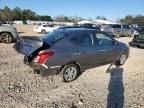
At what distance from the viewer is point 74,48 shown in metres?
7.49

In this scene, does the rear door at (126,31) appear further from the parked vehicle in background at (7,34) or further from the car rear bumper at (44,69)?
the car rear bumper at (44,69)

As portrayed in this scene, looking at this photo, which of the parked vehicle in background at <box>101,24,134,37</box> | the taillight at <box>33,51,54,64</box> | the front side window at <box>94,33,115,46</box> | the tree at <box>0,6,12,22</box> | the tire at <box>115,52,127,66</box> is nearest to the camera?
the taillight at <box>33,51,54,64</box>

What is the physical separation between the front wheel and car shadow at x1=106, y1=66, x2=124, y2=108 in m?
1.14

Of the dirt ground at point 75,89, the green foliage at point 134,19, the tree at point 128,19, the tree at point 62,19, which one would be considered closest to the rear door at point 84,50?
the dirt ground at point 75,89

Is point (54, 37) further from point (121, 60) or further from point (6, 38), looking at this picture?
point (6, 38)

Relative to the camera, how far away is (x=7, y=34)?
16281 millimetres

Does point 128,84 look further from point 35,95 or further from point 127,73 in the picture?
point 35,95

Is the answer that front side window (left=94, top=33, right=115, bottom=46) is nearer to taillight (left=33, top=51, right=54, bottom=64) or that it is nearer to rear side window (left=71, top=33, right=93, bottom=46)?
rear side window (left=71, top=33, right=93, bottom=46)

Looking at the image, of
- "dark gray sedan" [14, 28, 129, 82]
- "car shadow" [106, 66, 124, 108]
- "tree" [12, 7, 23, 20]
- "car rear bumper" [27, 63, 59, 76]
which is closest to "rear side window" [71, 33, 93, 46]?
"dark gray sedan" [14, 28, 129, 82]

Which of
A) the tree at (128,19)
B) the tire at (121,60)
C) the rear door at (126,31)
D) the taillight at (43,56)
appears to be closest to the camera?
the taillight at (43,56)

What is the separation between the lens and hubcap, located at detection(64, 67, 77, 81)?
737 cm

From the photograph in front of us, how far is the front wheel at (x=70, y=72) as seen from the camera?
7312 millimetres

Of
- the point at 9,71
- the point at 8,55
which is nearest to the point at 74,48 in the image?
the point at 9,71

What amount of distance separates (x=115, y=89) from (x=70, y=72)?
1.52 meters
